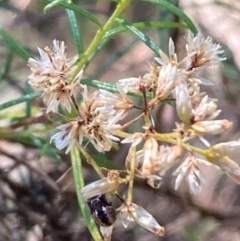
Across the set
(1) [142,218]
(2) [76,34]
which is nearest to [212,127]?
(1) [142,218]

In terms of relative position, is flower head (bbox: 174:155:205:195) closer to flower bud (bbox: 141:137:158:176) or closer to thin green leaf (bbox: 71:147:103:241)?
flower bud (bbox: 141:137:158:176)

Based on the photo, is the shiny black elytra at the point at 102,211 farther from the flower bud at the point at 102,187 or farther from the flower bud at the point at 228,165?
the flower bud at the point at 228,165

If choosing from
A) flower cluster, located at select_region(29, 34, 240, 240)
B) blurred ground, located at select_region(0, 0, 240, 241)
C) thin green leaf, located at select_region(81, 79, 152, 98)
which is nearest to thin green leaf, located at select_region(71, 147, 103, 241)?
flower cluster, located at select_region(29, 34, 240, 240)

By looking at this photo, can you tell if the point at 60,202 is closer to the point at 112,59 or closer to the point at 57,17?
the point at 112,59

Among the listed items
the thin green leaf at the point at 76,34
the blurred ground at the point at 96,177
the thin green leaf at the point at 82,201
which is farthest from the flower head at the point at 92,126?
the blurred ground at the point at 96,177

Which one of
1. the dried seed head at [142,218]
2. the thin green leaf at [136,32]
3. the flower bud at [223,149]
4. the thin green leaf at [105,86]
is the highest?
the thin green leaf at [136,32]

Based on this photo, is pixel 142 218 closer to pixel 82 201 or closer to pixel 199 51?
pixel 82 201
